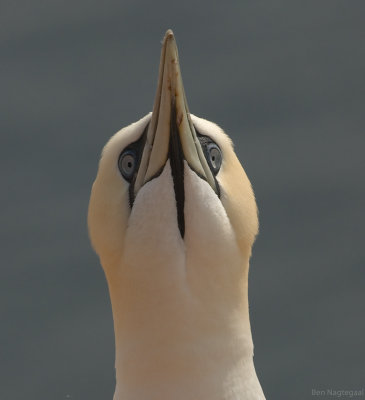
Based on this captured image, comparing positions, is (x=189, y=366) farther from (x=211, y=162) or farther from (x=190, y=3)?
(x=190, y=3)

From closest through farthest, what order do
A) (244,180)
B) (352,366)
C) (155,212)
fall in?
(155,212) → (244,180) → (352,366)

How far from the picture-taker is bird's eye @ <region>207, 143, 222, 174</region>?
21.9 ft

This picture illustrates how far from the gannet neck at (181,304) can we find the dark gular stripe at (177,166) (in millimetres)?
26

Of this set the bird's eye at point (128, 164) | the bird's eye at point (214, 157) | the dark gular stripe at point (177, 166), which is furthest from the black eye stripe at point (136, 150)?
the bird's eye at point (214, 157)

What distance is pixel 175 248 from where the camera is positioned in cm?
641

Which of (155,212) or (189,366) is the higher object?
(155,212)

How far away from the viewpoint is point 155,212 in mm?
6395

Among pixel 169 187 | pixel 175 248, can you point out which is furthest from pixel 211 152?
pixel 175 248

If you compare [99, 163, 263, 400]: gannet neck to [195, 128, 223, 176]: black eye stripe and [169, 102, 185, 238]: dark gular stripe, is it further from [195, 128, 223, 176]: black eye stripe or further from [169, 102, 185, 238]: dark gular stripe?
[195, 128, 223, 176]: black eye stripe

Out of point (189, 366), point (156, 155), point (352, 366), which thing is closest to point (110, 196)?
point (156, 155)

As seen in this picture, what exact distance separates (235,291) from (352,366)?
→ 9.49 feet

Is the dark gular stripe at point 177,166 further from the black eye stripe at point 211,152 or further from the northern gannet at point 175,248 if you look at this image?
the black eye stripe at point 211,152

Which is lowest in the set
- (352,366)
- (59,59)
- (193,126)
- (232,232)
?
(352,366)

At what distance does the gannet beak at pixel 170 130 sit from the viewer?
257 inches
